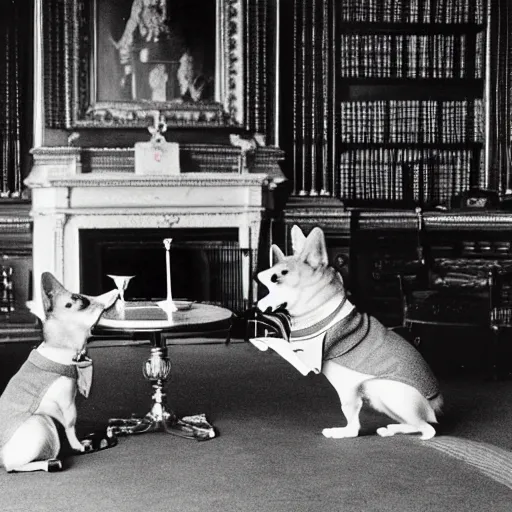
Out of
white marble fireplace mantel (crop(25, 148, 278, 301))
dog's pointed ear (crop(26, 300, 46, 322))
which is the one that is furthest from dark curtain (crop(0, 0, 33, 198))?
dog's pointed ear (crop(26, 300, 46, 322))

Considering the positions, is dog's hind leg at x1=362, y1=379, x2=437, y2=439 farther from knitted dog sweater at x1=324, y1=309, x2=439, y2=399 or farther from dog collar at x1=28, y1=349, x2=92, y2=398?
dog collar at x1=28, y1=349, x2=92, y2=398

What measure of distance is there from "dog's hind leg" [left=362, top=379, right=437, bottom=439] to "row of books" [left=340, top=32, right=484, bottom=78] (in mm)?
3178

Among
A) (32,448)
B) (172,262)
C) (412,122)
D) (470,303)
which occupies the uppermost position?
(412,122)

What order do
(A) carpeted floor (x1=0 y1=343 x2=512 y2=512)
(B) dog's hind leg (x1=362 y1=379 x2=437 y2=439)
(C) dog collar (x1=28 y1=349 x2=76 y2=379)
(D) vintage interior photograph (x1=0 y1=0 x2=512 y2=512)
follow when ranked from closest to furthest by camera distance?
(A) carpeted floor (x1=0 y1=343 x2=512 y2=512), (C) dog collar (x1=28 y1=349 x2=76 y2=379), (B) dog's hind leg (x1=362 y1=379 x2=437 y2=439), (D) vintage interior photograph (x1=0 y1=0 x2=512 y2=512)

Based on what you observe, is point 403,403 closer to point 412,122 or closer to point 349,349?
point 349,349

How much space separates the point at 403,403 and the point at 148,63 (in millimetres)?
3335

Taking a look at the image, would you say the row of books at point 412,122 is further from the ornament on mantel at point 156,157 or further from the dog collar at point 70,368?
the dog collar at point 70,368

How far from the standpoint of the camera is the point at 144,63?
561 centimetres

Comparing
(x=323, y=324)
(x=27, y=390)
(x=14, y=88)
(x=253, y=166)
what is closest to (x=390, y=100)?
(x=253, y=166)

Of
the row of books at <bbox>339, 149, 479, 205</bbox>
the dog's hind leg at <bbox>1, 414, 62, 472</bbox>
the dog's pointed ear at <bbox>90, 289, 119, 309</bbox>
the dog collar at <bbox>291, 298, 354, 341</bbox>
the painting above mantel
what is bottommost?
the dog's hind leg at <bbox>1, 414, 62, 472</bbox>

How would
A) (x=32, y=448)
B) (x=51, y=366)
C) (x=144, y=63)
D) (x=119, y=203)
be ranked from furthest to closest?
(x=144, y=63), (x=119, y=203), (x=51, y=366), (x=32, y=448)

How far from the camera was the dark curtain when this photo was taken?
5.59 meters

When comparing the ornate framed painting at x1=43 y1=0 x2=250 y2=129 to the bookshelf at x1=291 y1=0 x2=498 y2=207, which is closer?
the ornate framed painting at x1=43 y1=0 x2=250 y2=129

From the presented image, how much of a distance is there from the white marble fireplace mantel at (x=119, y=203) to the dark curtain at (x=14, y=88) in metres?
0.21
